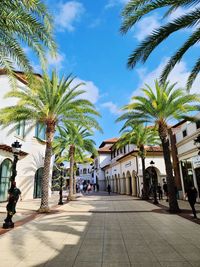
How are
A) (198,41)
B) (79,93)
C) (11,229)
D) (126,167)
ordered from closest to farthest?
(198,41) → (11,229) → (79,93) → (126,167)

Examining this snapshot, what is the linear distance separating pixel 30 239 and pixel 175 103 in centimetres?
1315

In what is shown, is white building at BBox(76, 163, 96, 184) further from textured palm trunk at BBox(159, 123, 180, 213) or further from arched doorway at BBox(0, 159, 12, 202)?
textured palm trunk at BBox(159, 123, 180, 213)

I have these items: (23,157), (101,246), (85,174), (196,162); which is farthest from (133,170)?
(85,174)

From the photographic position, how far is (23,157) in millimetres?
25219

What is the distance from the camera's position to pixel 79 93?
17203 mm

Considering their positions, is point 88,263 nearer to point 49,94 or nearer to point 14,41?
point 14,41

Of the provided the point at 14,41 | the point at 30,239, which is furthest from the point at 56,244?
the point at 14,41

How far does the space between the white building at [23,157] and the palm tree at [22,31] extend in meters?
12.7

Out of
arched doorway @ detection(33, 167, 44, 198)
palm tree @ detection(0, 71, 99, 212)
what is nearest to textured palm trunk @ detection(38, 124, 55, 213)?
palm tree @ detection(0, 71, 99, 212)

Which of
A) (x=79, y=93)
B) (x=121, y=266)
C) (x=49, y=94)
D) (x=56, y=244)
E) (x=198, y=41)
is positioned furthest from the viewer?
(x=79, y=93)

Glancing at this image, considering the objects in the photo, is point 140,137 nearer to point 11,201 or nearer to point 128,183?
point 128,183

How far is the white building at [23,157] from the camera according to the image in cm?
2088

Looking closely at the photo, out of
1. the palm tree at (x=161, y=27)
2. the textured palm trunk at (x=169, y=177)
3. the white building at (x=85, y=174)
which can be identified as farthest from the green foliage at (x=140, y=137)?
the white building at (x=85, y=174)

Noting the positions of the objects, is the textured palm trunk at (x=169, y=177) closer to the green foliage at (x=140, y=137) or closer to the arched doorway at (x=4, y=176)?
the green foliage at (x=140, y=137)
